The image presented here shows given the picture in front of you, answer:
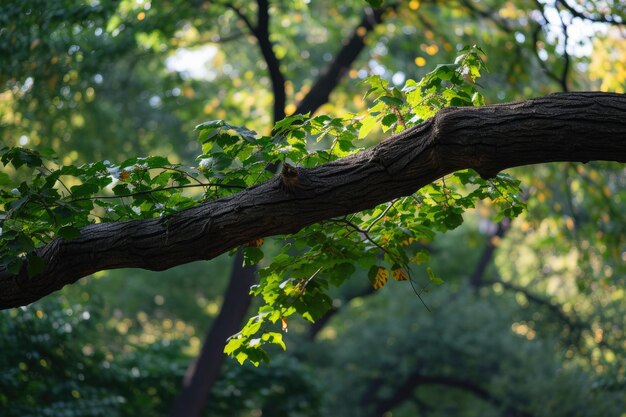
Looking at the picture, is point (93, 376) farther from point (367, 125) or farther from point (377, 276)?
point (367, 125)

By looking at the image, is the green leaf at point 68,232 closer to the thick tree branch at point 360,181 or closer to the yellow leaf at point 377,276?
the thick tree branch at point 360,181

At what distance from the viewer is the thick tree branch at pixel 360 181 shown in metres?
2.96

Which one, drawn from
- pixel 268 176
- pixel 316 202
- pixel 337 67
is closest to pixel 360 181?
pixel 316 202

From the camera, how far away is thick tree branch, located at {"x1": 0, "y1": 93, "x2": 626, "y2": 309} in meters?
2.96

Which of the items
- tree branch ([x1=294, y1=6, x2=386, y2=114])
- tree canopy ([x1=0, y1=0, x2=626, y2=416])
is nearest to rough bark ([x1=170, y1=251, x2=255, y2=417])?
tree canopy ([x1=0, y1=0, x2=626, y2=416])

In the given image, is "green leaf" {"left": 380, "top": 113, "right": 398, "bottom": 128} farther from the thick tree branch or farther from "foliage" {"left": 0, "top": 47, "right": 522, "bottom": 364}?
the thick tree branch

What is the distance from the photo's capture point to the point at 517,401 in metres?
15.0

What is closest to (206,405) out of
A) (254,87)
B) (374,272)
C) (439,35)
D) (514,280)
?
(254,87)

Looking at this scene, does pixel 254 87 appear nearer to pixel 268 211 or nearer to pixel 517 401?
pixel 517 401

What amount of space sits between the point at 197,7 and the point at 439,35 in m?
3.08

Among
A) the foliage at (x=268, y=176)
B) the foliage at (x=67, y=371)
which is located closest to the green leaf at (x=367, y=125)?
the foliage at (x=268, y=176)

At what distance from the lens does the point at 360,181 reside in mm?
3258

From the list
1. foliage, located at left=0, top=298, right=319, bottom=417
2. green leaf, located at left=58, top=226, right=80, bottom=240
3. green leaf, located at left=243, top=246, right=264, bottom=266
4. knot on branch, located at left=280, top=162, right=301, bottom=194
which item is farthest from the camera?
foliage, located at left=0, top=298, right=319, bottom=417

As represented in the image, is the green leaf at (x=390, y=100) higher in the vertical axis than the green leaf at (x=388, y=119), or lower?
higher
